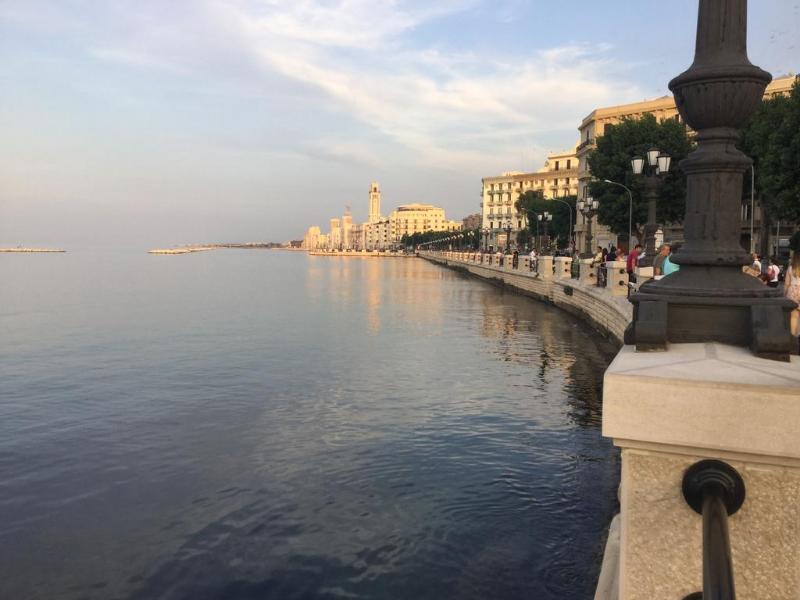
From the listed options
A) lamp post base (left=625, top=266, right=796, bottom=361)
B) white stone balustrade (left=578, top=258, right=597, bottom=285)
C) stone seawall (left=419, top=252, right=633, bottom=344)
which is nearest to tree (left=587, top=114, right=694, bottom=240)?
stone seawall (left=419, top=252, right=633, bottom=344)

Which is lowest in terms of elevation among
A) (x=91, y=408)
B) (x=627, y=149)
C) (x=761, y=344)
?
(x=91, y=408)

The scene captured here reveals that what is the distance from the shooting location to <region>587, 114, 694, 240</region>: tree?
46000 millimetres

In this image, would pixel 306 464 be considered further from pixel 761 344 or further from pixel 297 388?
pixel 761 344

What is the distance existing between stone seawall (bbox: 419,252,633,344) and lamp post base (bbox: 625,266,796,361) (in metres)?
12.8

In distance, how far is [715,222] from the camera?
10.3ft

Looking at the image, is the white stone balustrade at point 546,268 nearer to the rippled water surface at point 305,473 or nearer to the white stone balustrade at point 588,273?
the white stone balustrade at point 588,273

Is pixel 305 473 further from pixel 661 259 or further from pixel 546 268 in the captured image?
pixel 546 268

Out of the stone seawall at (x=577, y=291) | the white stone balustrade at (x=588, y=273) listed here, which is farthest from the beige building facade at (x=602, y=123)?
the white stone balustrade at (x=588, y=273)

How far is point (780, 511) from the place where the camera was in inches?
85.0

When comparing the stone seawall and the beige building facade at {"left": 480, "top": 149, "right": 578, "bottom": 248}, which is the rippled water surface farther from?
the beige building facade at {"left": 480, "top": 149, "right": 578, "bottom": 248}

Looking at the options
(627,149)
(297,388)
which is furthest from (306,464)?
(627,149)

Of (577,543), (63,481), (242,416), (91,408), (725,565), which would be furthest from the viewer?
(91,408)

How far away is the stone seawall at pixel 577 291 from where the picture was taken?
19266mm

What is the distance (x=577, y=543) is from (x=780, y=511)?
220 inches
